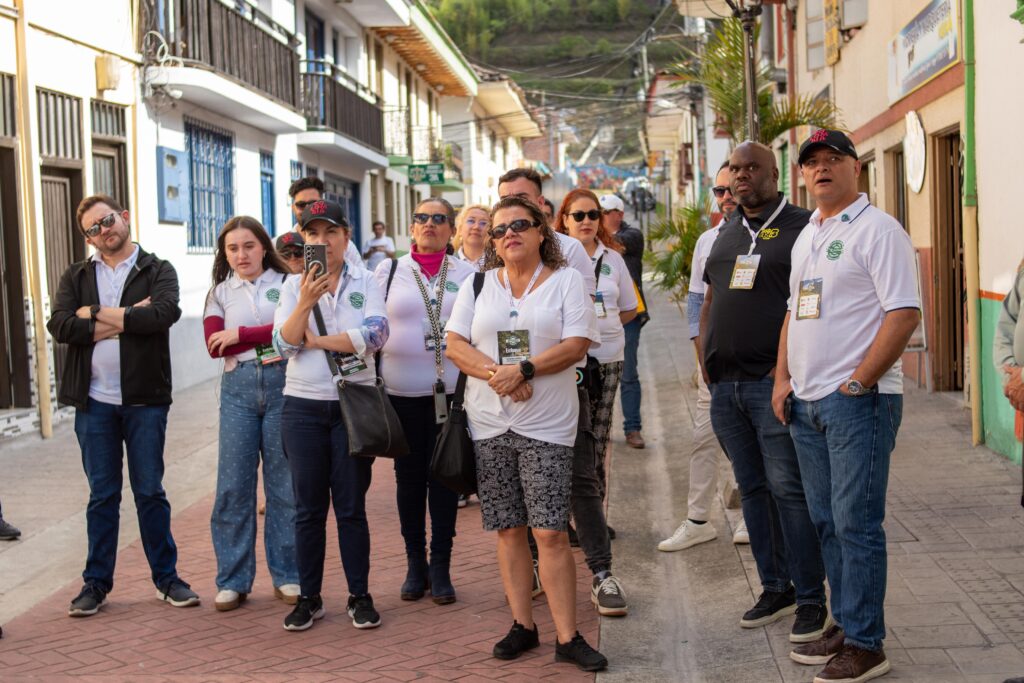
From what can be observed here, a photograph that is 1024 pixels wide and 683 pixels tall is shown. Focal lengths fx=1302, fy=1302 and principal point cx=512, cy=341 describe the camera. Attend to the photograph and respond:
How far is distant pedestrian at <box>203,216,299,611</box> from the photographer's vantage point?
20.3 feet

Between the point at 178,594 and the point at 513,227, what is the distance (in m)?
2.60

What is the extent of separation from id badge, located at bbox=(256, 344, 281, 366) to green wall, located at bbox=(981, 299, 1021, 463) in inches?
194

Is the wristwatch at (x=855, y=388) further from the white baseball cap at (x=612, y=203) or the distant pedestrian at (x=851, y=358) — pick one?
the white baseball cap at (x=612, y=203)

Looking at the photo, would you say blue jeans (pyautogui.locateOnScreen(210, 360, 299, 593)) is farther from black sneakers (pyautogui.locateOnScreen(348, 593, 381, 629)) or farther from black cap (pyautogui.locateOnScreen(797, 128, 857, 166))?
black cap (pyautogui.locateOnScreen(797, 128, 857, 166))

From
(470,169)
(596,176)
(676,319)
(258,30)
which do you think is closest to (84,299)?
Answer: (258,30)

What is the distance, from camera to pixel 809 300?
472cm

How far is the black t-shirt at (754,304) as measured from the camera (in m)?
5.30

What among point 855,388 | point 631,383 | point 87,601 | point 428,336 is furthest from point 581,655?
point 631,383

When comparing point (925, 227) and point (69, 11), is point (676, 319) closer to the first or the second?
point (925, 227)

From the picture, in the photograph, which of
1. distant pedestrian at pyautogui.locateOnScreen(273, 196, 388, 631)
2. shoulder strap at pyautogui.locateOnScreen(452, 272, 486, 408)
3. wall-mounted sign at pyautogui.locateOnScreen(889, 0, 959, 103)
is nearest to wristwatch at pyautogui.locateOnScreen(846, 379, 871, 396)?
shoulder strap at pyautogui.locateOnScreen(452, 272, 486, 408)

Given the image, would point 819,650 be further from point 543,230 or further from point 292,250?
point 292,250

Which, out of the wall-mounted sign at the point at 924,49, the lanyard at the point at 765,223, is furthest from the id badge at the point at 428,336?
the wall-mounted sign at the point at 924,49

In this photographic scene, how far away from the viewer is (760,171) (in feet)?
17.9

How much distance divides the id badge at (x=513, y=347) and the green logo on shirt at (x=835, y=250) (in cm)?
120
